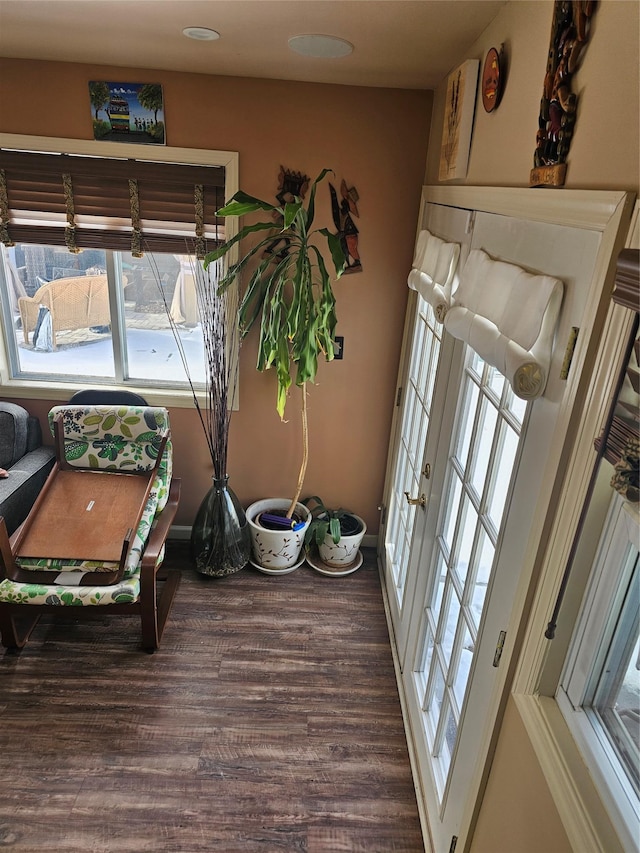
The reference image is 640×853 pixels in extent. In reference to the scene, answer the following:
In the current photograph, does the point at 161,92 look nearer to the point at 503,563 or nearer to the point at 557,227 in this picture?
the point at 557,227

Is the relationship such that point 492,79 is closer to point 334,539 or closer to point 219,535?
point 334,539

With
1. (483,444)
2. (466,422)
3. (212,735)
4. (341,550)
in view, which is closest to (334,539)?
(341,550)

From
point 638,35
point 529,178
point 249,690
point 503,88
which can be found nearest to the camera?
point 638,35

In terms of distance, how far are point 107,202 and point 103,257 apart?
302 millimetres

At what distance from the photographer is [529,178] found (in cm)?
137

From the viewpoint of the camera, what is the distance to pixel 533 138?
1.36m

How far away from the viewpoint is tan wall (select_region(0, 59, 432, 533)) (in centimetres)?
263

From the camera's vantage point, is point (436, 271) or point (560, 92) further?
point (436, 271)

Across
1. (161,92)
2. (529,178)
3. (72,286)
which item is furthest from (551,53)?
(72,286)

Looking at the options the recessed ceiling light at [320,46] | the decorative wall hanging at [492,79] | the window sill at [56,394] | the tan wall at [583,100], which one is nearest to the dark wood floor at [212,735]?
the window sill at [56,394]

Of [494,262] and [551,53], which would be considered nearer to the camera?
[551,53]

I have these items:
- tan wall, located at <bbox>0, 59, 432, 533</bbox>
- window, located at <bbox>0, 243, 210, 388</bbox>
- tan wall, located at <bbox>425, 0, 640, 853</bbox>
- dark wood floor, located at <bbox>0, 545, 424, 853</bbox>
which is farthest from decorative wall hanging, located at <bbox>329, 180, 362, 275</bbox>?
dark wood floor, located at <bbox>0, 545, 424, 853</bbox>

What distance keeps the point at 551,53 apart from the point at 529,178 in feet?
0.83

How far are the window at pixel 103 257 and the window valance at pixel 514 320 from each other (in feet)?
5.65
